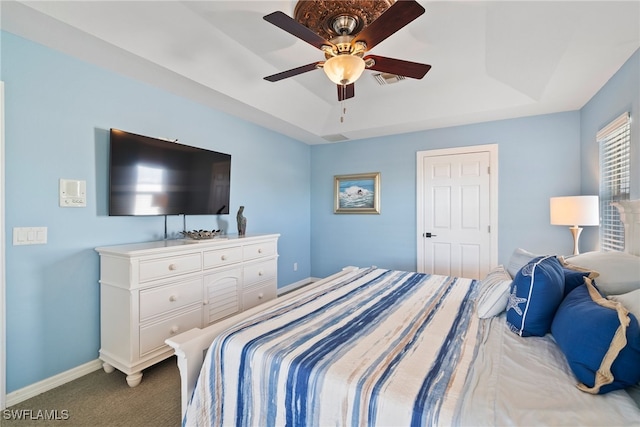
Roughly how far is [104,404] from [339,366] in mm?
1777

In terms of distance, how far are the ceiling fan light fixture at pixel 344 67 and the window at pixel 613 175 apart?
1996 mm

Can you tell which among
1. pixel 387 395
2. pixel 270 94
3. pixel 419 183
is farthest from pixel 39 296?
pixel 419 183

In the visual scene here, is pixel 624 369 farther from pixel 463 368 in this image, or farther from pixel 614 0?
pixel 614 0

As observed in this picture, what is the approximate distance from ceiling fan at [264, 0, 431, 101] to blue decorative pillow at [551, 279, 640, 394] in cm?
148

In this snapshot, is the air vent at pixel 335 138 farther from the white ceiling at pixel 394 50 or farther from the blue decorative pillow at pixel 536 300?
the blue decorative pillow at pixel 536 300

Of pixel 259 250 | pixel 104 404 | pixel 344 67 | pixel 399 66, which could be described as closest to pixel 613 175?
pixel 399 66

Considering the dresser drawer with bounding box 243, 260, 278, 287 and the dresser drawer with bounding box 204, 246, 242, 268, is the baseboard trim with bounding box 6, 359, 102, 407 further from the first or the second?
the dresser drawer with bounding box 243, 260, 278, 287

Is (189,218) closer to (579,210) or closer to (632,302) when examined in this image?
(632,302)

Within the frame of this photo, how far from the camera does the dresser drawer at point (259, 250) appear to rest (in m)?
2.88

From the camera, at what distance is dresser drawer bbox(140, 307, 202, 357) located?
204cm

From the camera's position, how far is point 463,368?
1064 mm

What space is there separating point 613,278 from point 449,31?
2004 mm

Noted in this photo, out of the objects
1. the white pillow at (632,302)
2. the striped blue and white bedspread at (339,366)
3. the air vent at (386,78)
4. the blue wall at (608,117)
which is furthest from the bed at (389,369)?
the air vent at (386,78)

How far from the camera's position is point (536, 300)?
51.4 inches
